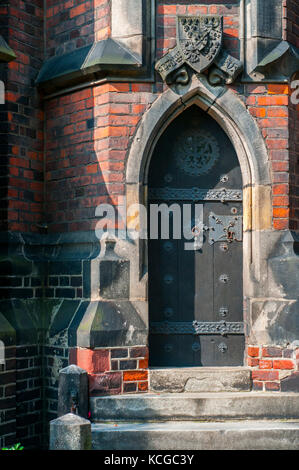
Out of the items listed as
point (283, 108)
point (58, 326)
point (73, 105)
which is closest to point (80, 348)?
point (58, 326)

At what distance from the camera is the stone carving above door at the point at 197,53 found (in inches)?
219

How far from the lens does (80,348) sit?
17.8 feet

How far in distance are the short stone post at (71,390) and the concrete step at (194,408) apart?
0.14m

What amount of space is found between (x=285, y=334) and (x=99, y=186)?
210cm

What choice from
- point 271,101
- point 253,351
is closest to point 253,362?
point 253,351

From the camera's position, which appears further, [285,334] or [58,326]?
[58,326]

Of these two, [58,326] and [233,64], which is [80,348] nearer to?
[58,326]

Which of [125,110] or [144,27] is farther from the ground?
[144,27]

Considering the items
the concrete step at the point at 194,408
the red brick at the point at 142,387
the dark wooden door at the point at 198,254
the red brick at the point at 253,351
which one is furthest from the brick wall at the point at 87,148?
the red brick at the point at 253,351

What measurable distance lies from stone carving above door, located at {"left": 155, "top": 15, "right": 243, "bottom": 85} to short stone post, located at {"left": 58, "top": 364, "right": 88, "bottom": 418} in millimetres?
2679

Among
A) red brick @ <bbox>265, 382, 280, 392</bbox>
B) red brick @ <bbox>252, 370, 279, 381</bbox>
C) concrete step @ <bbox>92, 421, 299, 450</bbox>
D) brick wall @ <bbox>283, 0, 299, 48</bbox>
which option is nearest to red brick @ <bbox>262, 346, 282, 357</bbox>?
red brick @ <bbox>252, 370, 279, 381</bbox>

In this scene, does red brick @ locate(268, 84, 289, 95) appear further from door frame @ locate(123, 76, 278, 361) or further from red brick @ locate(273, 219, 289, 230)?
red brick @ locate(273, 219, 289, 230)

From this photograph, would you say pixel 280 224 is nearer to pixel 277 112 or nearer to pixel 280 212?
pixel 280 212

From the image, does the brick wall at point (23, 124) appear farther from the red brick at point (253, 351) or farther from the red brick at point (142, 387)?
the red brick at point (253, 351)
